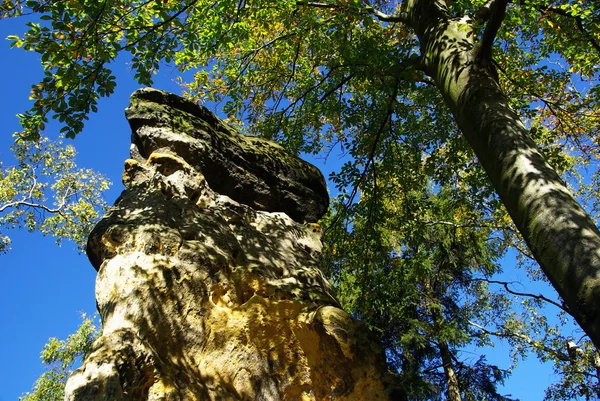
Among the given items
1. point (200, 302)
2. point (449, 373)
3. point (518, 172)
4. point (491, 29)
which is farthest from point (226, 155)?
point (449, 373)

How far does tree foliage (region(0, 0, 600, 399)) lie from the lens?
563cm

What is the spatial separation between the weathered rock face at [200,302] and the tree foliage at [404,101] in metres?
1.57

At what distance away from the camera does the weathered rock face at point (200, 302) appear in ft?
13.1

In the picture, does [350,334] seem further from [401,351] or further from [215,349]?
[401,351]

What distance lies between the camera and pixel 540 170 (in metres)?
3.92

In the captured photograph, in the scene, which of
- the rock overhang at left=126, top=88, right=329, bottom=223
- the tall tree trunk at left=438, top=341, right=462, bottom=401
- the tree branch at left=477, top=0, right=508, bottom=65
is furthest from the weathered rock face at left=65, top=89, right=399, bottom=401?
the tall tree trunk at left=438, top=341, right=462, bottom=401

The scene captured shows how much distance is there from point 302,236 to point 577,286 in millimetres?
4177

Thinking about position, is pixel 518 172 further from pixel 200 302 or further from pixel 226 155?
pixel 226 155

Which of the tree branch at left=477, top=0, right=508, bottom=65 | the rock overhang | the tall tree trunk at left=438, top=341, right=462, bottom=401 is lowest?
the tall tree trunk at left=438, top=341, right=462, bottom=401

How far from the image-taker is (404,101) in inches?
447

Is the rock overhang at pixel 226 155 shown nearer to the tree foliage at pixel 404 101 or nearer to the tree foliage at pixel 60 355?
the tree foliage at pixel 404 101

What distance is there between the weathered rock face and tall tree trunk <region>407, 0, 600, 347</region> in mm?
1896

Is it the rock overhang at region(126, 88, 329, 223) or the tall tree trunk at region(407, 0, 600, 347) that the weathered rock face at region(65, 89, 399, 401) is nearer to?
the rock overhang at region(126, 88, 329, 223)

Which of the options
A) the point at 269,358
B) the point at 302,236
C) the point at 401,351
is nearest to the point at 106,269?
the point at 269,358
